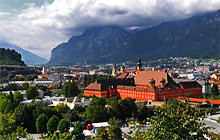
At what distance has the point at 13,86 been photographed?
1663 inches

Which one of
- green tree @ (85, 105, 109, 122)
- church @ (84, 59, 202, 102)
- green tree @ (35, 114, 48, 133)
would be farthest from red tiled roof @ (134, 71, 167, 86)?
green tree @ (35, 114, 48, 133)

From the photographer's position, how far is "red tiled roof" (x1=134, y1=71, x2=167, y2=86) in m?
40.4

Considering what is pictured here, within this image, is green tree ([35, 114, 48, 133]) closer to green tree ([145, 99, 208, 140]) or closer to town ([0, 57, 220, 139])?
town ([0, 57, 220, 139])

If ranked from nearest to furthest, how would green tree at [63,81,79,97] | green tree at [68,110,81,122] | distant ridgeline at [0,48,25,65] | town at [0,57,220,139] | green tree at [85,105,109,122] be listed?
town at [0,57,220,139] < green tree at [85,105,109,122] < green tree at [68,110,81,122] < green tree at [63,81,79,97] < distant ridgeline at [0,48,25,65]

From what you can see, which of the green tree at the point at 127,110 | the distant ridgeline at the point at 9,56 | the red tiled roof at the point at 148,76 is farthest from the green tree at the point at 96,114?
the distant ridgeline at the point at 9,56

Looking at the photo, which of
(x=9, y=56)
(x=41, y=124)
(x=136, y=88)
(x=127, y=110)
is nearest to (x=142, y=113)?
(x=127, y=110)

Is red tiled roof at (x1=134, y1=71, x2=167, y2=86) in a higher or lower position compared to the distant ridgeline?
lower

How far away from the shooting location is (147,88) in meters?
37.5

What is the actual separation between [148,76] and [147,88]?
5.50m

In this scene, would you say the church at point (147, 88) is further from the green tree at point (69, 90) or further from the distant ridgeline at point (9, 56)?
the distant ridgeline at point (9, 56)

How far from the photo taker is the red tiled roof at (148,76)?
4040 cm

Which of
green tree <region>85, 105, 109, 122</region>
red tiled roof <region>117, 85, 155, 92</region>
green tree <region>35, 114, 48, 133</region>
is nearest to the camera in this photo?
green tree <region>35, 114, 48, 133</region>

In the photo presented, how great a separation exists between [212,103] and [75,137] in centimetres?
2141

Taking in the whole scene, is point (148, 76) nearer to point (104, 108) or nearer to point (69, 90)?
point (69, 90)
